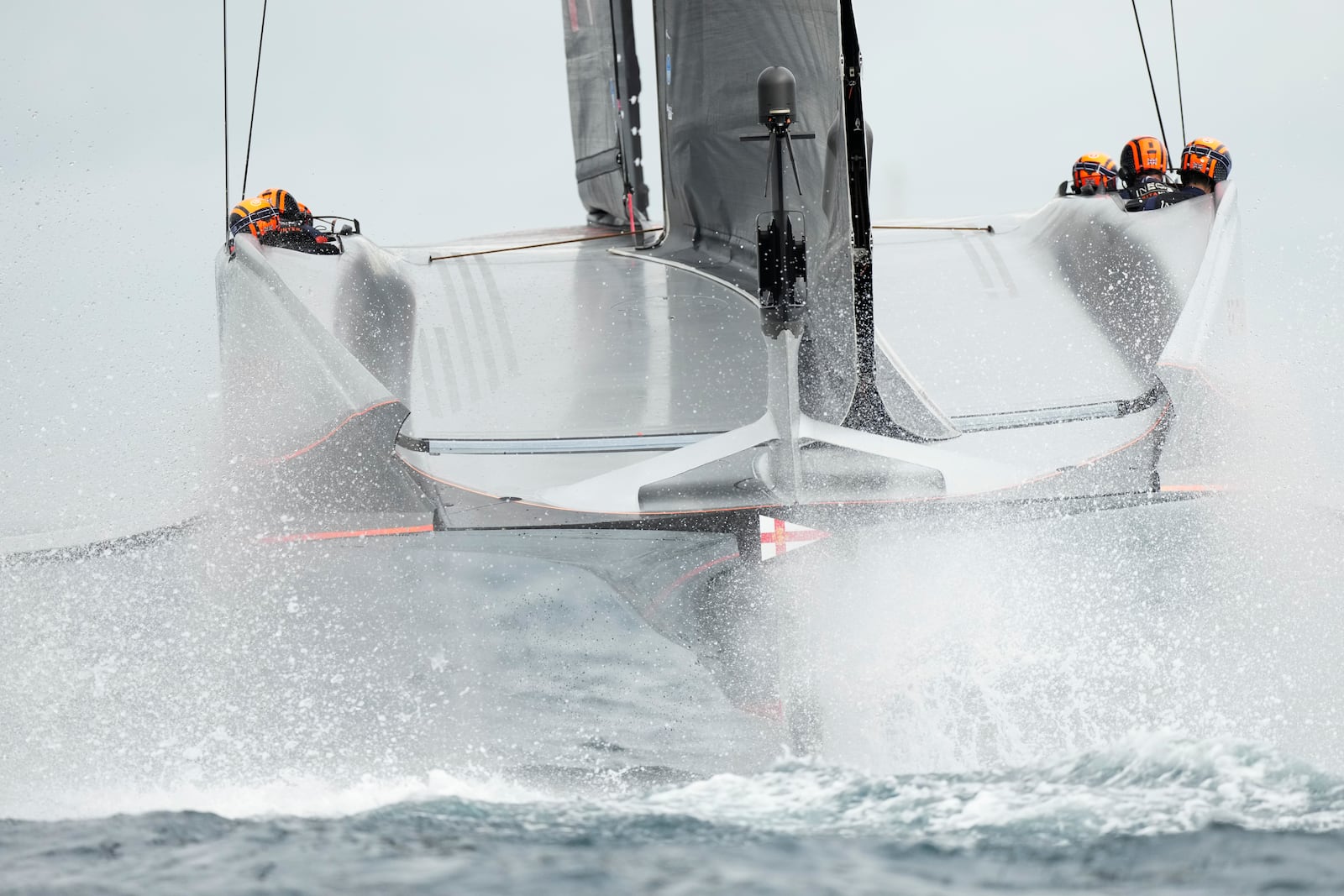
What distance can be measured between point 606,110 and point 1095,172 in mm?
2270

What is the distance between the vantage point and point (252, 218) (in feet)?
16.3

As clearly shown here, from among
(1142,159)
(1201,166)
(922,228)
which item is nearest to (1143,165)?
(1142,159)

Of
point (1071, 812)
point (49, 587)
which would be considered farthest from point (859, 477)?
point (49, 587)

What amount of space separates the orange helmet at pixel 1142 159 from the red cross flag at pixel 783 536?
Result: 2517 millimetres

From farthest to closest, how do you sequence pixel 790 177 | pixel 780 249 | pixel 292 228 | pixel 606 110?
pixel 606 110 → pixel 292 228 → pixel 790 177 → pixel 780 249

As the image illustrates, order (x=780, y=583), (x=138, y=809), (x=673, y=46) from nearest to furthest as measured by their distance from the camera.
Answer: (x=138, y=809) → (x=780, y=583) → (x=673, y=46)

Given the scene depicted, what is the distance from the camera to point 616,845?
6.51 ft

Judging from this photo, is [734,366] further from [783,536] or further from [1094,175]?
[1094,175]

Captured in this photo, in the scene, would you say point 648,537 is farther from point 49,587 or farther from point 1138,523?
point 49,587

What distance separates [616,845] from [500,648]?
4.77 ft

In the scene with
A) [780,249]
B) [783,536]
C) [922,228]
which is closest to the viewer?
[780,249]

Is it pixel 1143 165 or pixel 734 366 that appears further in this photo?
pixel 1143 165

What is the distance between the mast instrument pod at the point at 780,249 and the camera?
3178 millimetres

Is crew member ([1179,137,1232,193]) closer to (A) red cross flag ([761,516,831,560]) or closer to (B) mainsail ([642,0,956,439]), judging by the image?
(B) mainsail ([642,0,956,439])
